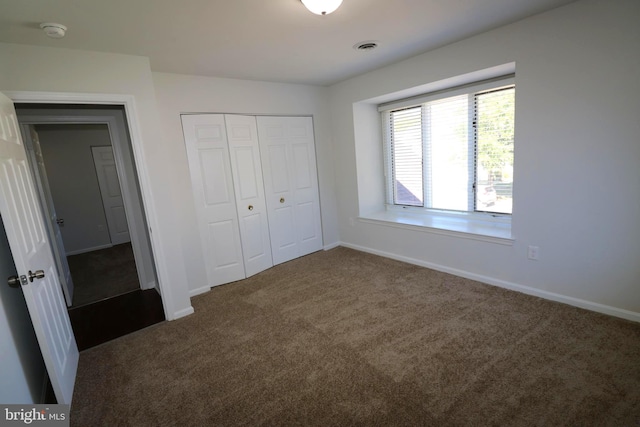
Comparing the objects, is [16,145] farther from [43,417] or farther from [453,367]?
[453,367]

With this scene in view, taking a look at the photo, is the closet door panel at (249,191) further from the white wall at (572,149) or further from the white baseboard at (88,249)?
the white baseboard at (88,249)

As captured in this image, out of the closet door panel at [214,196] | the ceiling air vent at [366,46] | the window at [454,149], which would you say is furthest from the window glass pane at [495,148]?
the closet door panel at [214,196]

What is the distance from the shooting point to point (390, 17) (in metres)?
2.34

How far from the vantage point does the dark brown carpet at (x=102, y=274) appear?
3994mm

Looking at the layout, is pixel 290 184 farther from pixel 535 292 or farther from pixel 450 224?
pixel 535 292

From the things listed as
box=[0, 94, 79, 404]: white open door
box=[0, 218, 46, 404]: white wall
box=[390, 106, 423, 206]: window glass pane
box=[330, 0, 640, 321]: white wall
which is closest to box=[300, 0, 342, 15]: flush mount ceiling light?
box=[330, 0, 640, 321]: white wall

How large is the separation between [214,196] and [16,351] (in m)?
2.20

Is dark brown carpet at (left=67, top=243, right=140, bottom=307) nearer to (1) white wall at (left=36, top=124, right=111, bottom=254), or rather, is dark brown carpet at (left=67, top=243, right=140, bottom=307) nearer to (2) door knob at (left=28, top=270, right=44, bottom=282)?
(1) white wall at (left=36, top=124, right=111, bottom=254)

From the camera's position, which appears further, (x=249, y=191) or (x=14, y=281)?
(x=249, y=191)

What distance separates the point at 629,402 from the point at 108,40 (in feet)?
13.4

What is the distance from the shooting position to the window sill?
3.24 meters

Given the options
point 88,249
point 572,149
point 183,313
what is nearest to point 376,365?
point 183,313

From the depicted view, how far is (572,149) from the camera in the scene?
2.54 metres

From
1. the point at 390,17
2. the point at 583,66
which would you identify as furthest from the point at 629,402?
the point at 390,17
